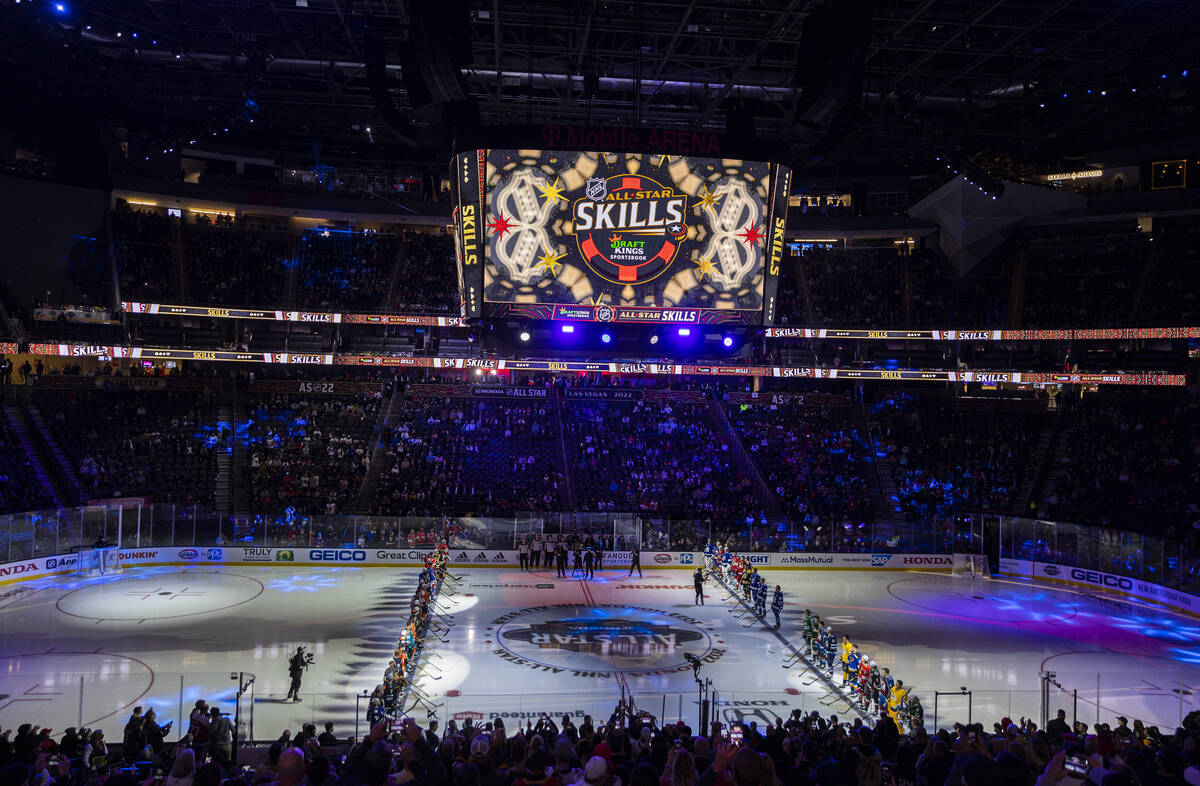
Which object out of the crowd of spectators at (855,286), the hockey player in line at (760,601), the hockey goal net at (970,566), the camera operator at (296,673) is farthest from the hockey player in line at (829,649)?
the crowd of spectators at (855,286)

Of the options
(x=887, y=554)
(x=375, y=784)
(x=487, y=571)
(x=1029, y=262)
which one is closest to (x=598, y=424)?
(x=487, y=571)

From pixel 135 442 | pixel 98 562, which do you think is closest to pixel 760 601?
pixel 98 562

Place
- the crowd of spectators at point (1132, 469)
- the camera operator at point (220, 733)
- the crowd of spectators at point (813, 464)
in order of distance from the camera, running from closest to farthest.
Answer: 1. the camera operator at point (220, 733)
2. the crowd of spectators at point (1132, 469)
3. the crowd of spectators at point (813, 464)

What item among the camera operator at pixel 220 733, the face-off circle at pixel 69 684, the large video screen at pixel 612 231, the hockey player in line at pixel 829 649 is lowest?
the face-off circle at pixel 69 684

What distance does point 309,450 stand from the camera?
33.5m

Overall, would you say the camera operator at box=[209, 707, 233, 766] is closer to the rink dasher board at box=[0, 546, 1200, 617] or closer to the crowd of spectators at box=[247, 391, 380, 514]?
the rink dasher board at box=[0, 546, 1200, 617]

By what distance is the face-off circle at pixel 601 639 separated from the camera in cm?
1806

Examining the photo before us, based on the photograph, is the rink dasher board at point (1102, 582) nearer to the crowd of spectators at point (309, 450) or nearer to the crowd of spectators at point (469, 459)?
the crowd of spectators at point (469, 459)

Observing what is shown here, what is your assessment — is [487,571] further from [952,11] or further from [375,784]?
[375,784]

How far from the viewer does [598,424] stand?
3775 cm

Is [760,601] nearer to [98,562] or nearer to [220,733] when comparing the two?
[220,733]

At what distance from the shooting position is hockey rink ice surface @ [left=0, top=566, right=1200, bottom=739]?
14.8 metres

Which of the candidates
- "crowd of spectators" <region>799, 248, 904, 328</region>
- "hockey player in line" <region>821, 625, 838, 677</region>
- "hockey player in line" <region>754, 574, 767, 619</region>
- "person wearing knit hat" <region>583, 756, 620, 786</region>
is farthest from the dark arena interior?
"hockey player in line" <region>754, 574, 767, 619</region>

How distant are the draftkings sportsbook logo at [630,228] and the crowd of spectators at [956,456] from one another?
20603mm
